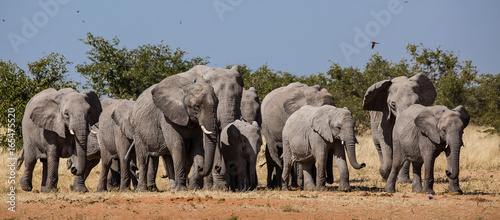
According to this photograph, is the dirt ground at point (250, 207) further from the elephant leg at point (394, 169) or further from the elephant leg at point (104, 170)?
the elephant leg at point (104, 170)

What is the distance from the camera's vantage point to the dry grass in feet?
47.8

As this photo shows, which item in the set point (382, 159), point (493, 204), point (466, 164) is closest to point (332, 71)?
point (466, 164)

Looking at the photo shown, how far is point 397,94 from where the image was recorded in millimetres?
18109

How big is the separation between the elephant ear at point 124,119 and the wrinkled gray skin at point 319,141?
3432 millimetres

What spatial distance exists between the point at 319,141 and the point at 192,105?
298 centimetres

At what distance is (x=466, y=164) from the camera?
2278cm

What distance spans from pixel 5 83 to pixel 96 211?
14799 mm

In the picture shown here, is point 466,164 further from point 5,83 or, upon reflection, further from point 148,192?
point 5,83

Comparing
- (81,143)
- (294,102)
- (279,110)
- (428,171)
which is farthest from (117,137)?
(428,171)

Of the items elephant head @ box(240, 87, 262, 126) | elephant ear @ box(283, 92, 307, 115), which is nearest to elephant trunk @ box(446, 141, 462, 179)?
elephant ear @ box(283, 92, 307, 115)

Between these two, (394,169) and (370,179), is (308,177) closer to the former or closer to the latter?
(394,169)

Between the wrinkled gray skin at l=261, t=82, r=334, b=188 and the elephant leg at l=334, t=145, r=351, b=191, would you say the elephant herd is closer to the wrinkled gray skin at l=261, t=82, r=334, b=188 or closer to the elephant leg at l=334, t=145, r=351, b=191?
the elephant leg at l=334, t=145, r=351, b=191

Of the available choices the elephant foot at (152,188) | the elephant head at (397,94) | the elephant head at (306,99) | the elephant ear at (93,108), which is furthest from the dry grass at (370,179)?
the elephant head at (306,99)

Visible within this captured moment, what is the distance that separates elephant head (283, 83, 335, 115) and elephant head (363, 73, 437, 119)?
1362 millimetres
